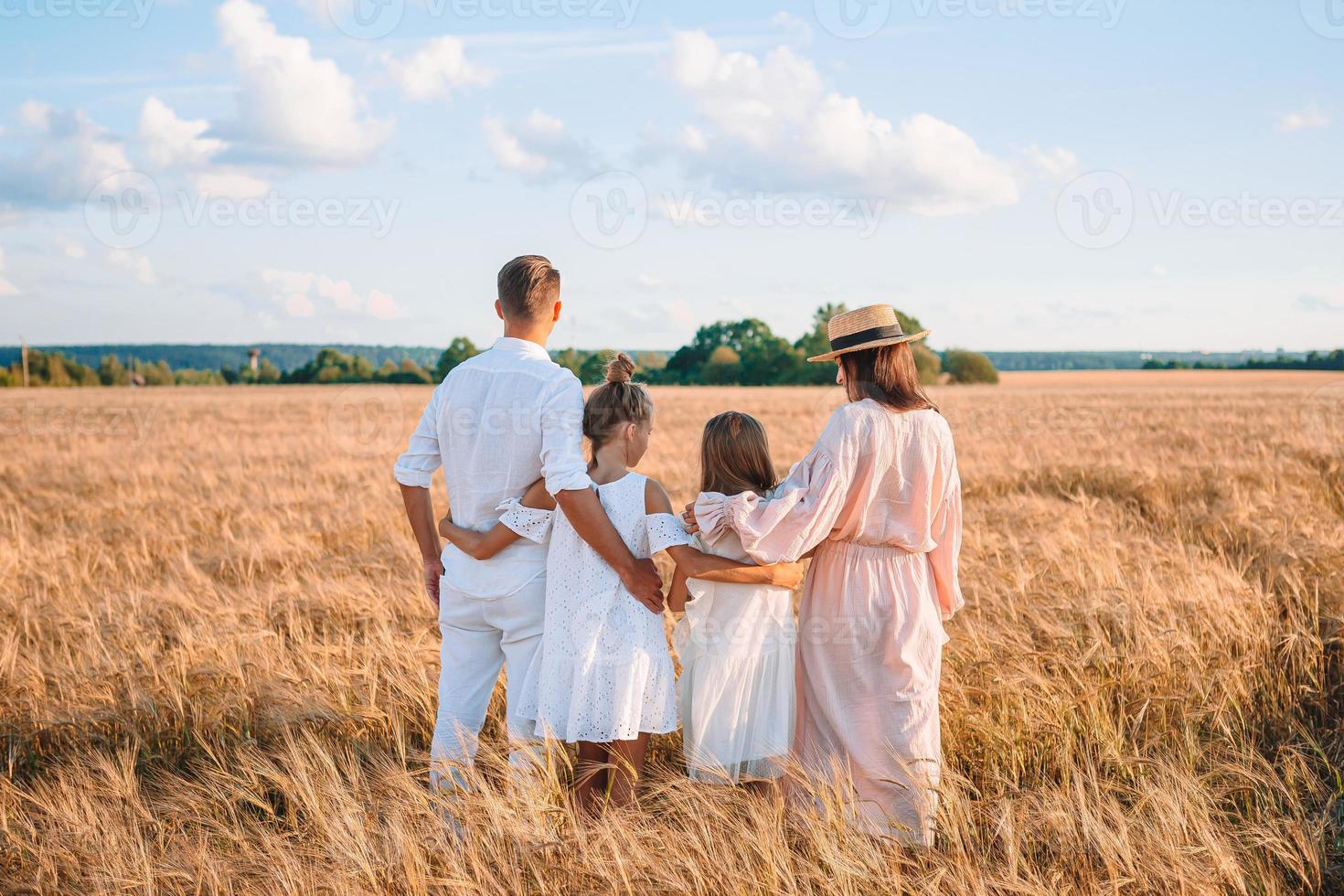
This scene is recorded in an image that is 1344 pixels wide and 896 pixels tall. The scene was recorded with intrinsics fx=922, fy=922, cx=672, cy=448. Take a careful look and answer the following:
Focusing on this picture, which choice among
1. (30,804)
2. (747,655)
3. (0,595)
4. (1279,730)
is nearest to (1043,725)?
(1279,730)

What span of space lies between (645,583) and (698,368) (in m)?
74.9

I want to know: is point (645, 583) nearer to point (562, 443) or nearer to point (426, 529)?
point (562, 443)

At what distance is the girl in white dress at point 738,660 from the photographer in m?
3.09

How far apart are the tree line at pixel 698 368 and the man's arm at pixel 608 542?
61.6 meters

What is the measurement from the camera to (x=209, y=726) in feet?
Result: 13.5

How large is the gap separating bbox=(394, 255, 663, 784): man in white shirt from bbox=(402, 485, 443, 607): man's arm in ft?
0.04

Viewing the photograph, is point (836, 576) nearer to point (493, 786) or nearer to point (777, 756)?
point (777, 756)

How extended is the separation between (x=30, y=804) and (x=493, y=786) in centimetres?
181

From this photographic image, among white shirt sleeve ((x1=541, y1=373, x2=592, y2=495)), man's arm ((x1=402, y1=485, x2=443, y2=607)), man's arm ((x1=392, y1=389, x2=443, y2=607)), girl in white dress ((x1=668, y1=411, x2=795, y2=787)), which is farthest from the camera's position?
man's arm ((x1=402, y1=485, x2=443, y2=607))

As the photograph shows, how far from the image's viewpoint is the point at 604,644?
3.02 meters

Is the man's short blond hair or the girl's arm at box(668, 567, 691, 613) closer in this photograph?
the man's short blond hair

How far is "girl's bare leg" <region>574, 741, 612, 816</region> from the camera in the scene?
310 cm

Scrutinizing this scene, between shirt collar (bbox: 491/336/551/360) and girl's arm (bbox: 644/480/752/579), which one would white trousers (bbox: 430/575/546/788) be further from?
shirt collar (bbox: 491/336/551/360)

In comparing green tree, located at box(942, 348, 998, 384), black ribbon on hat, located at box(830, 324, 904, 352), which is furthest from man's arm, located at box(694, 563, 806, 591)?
green tree, located at box(942, 348, 998, 384)
